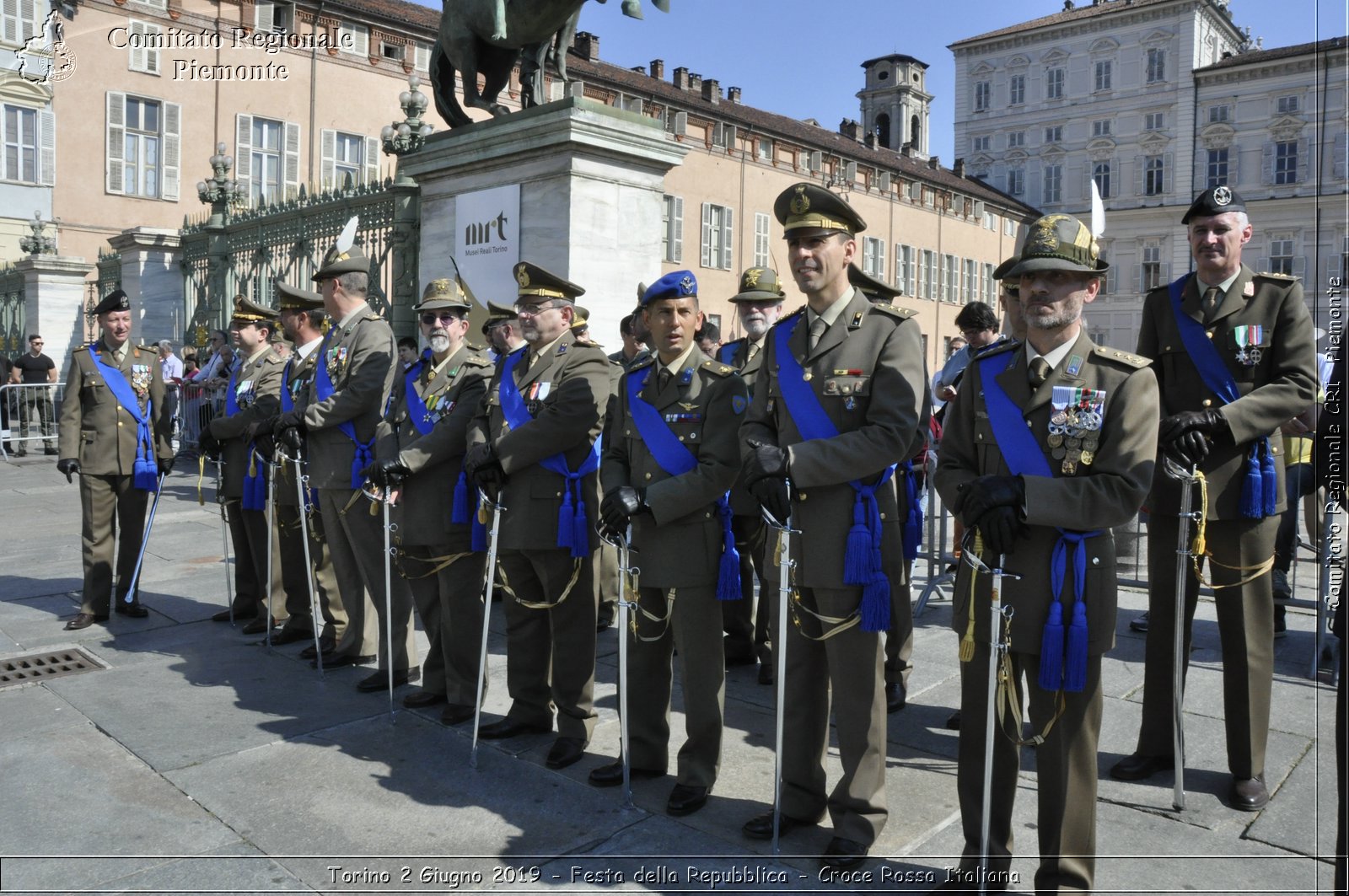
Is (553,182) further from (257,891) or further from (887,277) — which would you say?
(887,277)

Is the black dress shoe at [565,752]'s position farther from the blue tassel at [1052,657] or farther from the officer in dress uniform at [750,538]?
the blue tassel at [1052,657]

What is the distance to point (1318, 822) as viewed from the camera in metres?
3.88

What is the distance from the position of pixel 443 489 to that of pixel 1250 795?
3700 mm

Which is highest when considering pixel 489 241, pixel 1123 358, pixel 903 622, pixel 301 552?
pixel 489 241

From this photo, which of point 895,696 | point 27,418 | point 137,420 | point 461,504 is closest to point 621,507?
point 461,504

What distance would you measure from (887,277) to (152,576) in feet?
123

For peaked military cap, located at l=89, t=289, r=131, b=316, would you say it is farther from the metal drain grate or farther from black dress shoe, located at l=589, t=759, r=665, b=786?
black dress shoe, located at l=589, t=759, r=665, b=786

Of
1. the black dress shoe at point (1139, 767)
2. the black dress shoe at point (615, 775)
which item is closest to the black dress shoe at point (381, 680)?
the black dress shoe at point (615, 775)

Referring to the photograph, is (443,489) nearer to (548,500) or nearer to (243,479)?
(548,500)

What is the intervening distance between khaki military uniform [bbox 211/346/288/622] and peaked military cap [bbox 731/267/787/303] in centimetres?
296

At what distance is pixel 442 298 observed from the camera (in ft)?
17.5

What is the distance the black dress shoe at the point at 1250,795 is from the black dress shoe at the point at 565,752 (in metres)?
2.58

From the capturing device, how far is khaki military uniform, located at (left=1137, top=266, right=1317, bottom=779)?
4102 millimetres

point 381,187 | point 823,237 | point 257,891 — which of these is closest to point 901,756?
point 823,237
